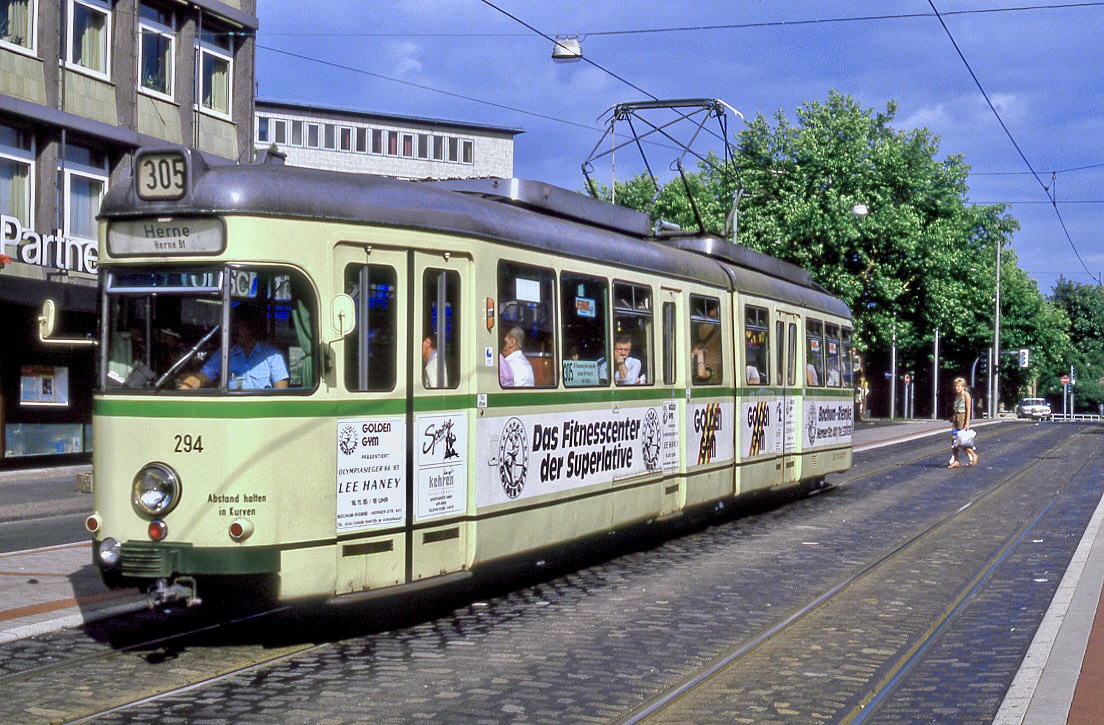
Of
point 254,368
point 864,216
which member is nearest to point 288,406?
point 254,368

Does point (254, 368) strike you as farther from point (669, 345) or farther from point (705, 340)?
point (705, 340)

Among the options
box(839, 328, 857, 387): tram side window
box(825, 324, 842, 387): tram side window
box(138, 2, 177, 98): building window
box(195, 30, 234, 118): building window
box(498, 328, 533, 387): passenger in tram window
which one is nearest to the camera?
box(498, 328, 533, 387): passenger in tram window

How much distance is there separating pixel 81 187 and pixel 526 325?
17.6 meters

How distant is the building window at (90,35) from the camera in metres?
24.6

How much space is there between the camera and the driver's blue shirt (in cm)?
787

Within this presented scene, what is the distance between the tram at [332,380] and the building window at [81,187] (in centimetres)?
1571

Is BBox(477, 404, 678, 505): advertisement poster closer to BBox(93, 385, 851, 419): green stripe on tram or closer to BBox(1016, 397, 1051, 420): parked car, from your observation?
BBox(93, 385, 851, 419): green stripe on tram

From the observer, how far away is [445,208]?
29.7 ft

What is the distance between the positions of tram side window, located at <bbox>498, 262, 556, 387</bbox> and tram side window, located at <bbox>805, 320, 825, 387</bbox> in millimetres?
8590

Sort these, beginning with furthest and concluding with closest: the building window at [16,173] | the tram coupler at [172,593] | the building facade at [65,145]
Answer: the building window at [16,173] → the building facade at [65,145] → the tram coupler at [172,593]

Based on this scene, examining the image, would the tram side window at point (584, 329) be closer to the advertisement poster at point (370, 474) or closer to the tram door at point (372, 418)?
the tram door at point (372, 418)

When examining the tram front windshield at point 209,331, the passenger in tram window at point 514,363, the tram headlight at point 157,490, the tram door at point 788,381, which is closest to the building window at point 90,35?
the tram door at point 788,381

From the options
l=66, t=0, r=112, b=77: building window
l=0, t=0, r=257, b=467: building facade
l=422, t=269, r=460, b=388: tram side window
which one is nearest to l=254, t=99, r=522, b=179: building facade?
l=0, t=0, r=257, b=467: building facade

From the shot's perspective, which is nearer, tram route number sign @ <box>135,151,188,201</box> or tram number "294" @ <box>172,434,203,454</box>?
tram number "294" @ <box>172,434,203,454</box>
